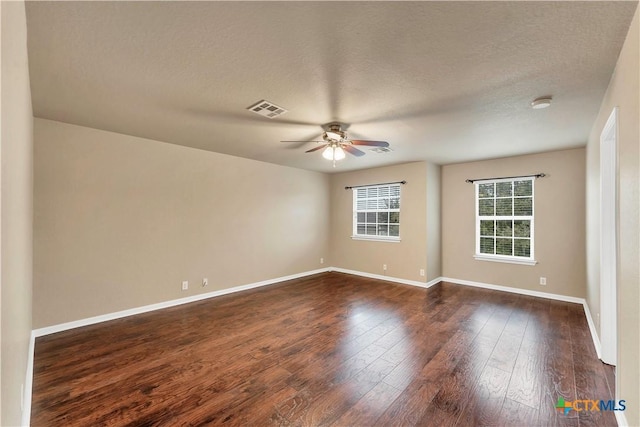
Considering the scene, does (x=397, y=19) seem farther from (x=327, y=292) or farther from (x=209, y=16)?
(x=327, y=292)

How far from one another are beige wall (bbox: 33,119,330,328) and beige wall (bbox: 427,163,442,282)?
115 inches

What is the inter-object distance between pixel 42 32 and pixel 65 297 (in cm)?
294

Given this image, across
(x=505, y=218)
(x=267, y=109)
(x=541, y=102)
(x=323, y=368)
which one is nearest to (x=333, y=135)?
(x=267, y=109)

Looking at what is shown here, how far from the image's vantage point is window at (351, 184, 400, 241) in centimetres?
585

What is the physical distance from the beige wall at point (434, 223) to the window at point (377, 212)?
0.66 metres

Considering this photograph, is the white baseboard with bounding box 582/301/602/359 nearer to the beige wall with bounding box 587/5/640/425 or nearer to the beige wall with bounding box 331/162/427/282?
the beige wall with bounding box 587/5/640/425

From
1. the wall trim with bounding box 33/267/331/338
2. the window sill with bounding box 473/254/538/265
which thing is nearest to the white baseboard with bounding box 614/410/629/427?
the window sill with bounding box 473/254/538/265

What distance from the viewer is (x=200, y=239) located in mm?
4445

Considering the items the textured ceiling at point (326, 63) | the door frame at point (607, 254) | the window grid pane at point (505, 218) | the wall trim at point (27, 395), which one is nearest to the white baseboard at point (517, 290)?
the window grid pane at point (505, 218)

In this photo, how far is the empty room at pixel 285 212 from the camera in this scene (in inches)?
62.1

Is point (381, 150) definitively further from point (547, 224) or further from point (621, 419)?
point (621, 419)

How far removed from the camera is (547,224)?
4508mm

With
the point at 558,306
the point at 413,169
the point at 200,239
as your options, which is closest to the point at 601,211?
the point at 558,306

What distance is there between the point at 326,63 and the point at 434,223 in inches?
171
